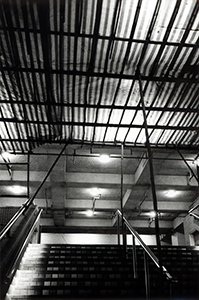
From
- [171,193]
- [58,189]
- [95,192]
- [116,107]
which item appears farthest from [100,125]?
[171,193]

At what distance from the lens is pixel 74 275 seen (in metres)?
5.33

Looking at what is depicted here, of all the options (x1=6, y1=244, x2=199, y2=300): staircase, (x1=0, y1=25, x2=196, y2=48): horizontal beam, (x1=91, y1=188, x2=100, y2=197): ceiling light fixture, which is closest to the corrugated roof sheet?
(x1=0, y1=25, x2=196, y2=48): horizontal beam

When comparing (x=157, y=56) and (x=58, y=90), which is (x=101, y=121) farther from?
(x=157, y=56)

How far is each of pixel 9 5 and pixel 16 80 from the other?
4.79 feet

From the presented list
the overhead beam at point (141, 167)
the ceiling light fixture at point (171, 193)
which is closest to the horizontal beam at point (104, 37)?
the overhead beam at point (141, 167)

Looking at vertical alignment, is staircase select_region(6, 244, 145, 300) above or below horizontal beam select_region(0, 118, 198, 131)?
below

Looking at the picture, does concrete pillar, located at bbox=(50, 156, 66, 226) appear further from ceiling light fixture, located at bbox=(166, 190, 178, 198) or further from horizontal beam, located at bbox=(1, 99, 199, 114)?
ceiling light fixture, located at bbox=(166, 190, 178, 198)

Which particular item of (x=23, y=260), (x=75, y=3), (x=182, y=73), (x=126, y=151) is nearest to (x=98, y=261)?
(x=23, y=260)

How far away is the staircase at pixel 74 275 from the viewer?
484 centimetres

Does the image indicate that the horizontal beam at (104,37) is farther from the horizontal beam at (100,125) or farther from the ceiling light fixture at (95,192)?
the ceiling light fixture at (95,192)

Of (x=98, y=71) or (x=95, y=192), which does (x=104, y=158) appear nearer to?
(x=95, y=192)

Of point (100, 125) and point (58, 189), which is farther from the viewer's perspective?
point (58, 189)

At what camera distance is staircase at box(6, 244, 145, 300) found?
4.84 metres

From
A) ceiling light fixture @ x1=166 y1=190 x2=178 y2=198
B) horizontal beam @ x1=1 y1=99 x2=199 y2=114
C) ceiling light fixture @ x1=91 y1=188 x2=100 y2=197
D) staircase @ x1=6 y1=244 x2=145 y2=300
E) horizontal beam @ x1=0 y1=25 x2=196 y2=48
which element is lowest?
staircase @ x1=6 y1=244 x2=145 y2=300
